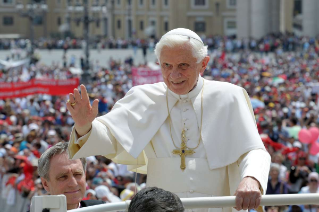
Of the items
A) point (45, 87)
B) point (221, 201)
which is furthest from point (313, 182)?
point (45, 87)

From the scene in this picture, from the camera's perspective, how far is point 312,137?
36.8ft

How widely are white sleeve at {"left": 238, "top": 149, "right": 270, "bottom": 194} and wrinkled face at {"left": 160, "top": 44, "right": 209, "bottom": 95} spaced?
456 millimetres

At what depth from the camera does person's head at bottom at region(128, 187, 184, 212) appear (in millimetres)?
2252

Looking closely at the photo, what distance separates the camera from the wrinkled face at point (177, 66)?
348 centimetres

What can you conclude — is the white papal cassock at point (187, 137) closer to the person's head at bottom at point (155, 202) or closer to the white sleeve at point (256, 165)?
the white sleeve at point (256, 165)

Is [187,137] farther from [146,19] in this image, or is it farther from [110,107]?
[146,19]

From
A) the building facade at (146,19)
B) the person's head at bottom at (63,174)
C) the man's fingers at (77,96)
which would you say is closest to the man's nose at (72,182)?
the person's head at bottom at (63,174)

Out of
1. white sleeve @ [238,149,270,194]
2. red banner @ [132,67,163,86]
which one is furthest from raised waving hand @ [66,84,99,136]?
red banner @ [132,67,163,86]

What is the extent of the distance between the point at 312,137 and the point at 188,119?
7.81 meters

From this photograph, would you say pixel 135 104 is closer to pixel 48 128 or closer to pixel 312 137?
pixel 312 137

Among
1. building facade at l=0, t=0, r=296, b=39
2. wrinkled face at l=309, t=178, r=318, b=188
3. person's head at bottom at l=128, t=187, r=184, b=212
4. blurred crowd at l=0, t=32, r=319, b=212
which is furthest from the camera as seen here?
building facade at l=0, t=0, r=296, b=39

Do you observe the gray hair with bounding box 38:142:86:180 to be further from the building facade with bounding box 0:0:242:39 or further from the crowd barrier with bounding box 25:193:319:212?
the building facade with bounding box 0:0:242:39

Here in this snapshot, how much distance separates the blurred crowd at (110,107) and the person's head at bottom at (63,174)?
1.14ft

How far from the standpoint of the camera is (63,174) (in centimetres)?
352
